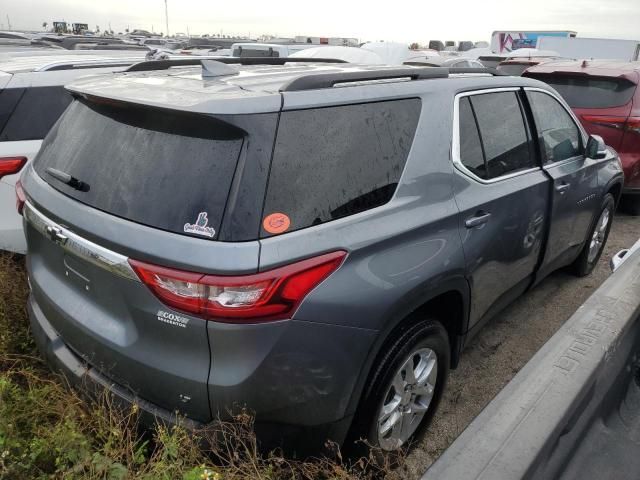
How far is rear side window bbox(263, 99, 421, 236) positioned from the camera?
6.07 ft

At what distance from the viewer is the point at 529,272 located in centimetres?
340

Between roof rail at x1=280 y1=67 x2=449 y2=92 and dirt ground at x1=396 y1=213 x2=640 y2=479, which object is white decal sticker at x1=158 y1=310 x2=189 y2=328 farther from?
dirt ground at x1=396 y1=213 x2=640 y2=479

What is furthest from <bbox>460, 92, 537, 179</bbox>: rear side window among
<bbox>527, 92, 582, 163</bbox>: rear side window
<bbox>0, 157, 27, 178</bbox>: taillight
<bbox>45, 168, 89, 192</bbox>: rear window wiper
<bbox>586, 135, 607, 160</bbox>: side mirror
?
<bbox>0, 157, 27, 178</bbox>: taillight

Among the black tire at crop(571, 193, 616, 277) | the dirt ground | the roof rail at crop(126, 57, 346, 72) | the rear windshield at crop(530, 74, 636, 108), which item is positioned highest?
the roof rail at crop(126, 57, 346, 72)

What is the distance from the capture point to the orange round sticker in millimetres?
1772

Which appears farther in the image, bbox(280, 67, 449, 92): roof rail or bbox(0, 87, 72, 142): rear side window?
bbox(0, 87, 72, 142): rear side window

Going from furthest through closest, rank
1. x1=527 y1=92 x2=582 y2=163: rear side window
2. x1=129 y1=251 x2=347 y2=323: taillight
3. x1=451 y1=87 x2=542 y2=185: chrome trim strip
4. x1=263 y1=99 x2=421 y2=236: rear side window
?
x1=527 y1=92 x2=582 y2=163: rear side window < x1=451 y1=87 x2=542 y2=185: chrome trim strip < x1=263 y1=99 x2=421 y2=236: rear side window < x1=129 y1=251 x2=347 y2=323: taillight

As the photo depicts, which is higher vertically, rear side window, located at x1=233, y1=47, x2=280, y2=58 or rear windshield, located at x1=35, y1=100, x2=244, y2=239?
rear windshield, located at x1=35, y1=100, x2=244, y2=239

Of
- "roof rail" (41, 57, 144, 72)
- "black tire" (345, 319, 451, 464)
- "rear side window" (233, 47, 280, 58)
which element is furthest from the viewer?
"rear side window" (233, 47, 280, 58)

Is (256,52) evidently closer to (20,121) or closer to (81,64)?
(81,64)

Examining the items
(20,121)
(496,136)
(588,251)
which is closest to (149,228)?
(496,136)

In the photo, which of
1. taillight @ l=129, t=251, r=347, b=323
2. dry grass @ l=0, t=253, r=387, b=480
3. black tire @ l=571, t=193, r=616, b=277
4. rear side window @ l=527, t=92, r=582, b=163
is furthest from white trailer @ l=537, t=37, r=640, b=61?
dry grass @ l=0, t=253, r=387, b=480

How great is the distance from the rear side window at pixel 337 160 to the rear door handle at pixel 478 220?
0.51 meters

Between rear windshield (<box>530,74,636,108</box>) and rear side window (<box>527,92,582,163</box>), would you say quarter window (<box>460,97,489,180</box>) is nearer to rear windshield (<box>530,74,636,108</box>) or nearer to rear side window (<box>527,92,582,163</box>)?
rear side window (<box>527,92,582,163</box>)
